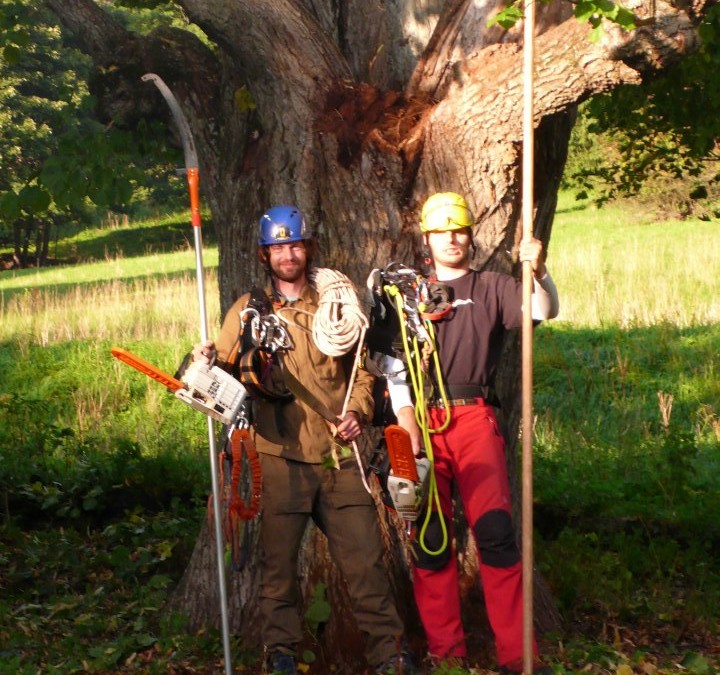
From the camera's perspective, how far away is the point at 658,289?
18.9m

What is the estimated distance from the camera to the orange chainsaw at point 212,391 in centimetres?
519

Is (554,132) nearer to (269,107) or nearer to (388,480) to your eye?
(269,107)

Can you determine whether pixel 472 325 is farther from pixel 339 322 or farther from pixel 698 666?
pixel 698 666

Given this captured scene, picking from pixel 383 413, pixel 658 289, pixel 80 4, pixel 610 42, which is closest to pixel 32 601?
pixel 383 413

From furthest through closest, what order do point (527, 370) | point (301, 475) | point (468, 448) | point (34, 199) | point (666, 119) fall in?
point (666, 119) → point (34, 199) → point (301, 475) → point (468, 448) → point (527, 370)

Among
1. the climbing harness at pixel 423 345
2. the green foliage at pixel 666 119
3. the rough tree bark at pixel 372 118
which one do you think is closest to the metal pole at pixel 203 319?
the rough tree bark at pixel 372 118

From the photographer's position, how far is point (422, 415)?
543 centimetres

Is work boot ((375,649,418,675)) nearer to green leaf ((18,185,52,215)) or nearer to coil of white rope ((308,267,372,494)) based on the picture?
coil of white rope ((308,267,372,494))

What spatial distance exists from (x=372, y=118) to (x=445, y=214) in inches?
34.2

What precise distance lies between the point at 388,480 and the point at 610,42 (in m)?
2.10

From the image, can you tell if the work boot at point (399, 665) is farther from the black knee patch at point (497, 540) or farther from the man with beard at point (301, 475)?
the black knee patch at point (497, 540)

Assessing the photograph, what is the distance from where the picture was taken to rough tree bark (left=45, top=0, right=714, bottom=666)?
5.65 m

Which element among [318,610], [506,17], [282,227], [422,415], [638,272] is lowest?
[318,610]

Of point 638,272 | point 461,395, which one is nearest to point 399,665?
point 461,395
